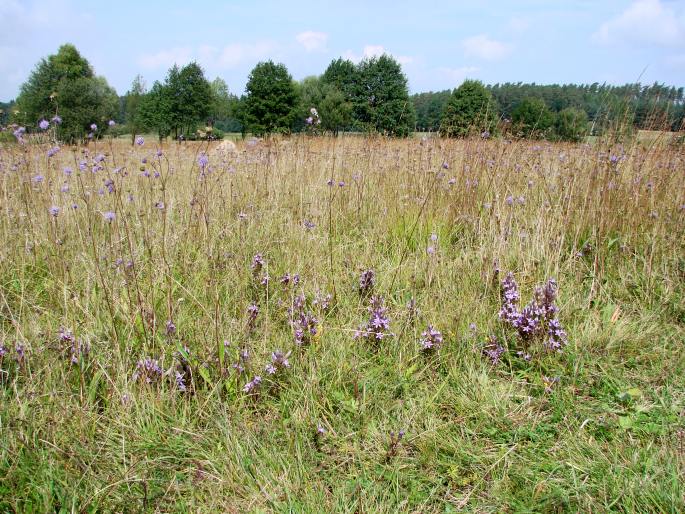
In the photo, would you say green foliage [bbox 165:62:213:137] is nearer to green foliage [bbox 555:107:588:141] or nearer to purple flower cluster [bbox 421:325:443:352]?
green foliage [bbox 555:107:588:141]

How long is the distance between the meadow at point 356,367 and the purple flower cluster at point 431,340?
13mm

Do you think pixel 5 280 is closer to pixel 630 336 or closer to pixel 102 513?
pixel 102 513

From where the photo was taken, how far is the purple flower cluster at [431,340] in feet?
6.98

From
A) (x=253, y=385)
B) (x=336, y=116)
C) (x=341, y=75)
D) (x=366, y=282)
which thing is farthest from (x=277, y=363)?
(x=341, y=75)

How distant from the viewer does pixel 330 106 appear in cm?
3694

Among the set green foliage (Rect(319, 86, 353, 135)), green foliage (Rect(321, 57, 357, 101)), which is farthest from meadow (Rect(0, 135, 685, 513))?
green foliage (Rect(321, 57, 357, 101))

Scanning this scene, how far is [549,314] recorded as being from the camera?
7.41 ft

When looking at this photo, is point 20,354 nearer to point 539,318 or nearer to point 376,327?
point 376,327

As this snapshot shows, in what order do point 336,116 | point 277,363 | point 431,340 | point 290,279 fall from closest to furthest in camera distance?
point 277,363
point 431,340
point 290,279
point 336,116

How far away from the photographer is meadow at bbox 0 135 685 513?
4.81ft

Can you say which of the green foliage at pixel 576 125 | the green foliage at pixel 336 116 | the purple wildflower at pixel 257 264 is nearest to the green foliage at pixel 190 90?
the green foliage at pixel 336 116

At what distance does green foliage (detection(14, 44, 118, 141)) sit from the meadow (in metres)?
15.2

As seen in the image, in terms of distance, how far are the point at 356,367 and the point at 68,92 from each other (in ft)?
101

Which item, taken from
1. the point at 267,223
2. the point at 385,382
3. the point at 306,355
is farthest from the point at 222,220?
the point at 385,382
